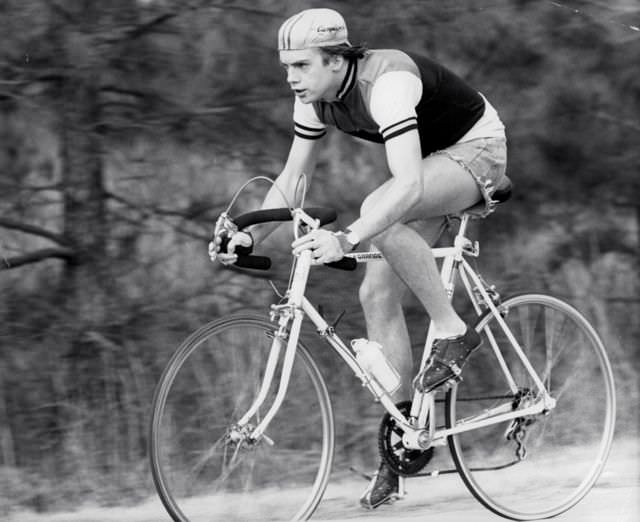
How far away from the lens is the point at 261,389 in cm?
445

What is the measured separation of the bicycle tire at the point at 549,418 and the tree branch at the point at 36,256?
1882 millimetres

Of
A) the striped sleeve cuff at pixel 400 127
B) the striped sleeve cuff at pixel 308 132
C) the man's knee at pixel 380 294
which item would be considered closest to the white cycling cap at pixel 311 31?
the striped sleeve cuff at pixel 400 127

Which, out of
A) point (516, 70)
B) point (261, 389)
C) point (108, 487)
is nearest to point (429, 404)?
point (261, 389)

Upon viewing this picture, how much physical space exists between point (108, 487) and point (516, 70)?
284cm

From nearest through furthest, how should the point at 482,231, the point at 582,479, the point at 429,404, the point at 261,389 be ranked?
1. the point at 261,389
2. the point at 429,404
3. the point at 582,479
4. the point at 482,231

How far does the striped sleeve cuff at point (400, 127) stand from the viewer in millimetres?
4348

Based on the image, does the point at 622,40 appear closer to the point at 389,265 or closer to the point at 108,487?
the point at 389,265

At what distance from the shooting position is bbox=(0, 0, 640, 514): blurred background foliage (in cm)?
578

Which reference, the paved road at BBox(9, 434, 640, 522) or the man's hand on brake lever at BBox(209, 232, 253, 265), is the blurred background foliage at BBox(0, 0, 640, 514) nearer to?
the paved road at BBox(9, 434, 640, 522)

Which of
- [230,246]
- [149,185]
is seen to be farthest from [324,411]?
[149,185]

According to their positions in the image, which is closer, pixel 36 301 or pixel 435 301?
pixel 435 301

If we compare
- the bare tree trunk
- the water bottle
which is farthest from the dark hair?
the bare tree trunk

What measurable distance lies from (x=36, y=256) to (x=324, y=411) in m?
1.87

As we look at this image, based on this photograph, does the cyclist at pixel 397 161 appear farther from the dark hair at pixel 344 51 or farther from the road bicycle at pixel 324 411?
the road bicycle at pixel 324 411
